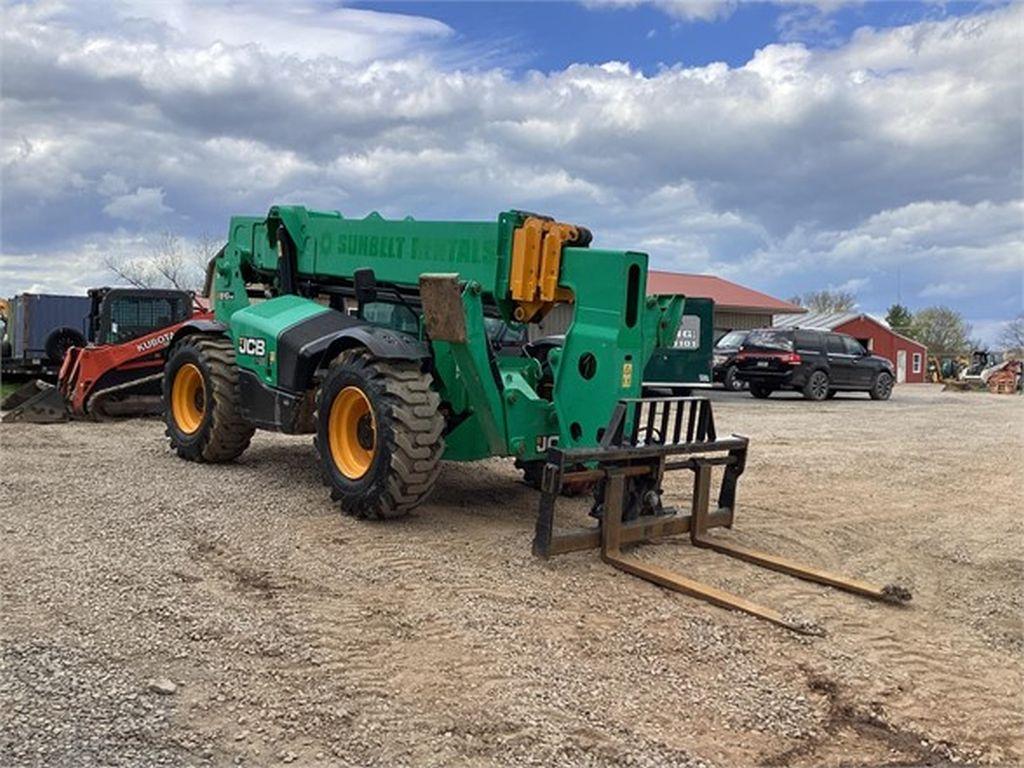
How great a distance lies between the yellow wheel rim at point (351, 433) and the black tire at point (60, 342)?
17973 millimetres

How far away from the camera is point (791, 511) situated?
26.9ft

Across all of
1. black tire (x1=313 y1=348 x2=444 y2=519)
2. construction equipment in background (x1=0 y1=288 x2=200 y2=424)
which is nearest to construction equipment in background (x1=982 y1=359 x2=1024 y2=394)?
construction equipment in background (x1=0 y1=288 x2=200 y2=424)

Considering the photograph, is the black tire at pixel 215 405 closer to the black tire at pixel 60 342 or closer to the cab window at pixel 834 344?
the black tire at pixel 60 342

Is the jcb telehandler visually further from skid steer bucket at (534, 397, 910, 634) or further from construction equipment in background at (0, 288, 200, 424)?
construction equipment in background at (0, 288, 200, 424)

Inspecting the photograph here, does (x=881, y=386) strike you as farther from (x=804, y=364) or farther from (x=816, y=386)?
(x=804, y=364)

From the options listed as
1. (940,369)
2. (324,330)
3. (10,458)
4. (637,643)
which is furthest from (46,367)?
(940,369)

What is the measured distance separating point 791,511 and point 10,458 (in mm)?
7669

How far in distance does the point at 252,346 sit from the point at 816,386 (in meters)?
17.0

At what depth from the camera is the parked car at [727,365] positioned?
23.2 metres

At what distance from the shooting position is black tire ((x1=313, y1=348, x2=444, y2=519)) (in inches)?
255

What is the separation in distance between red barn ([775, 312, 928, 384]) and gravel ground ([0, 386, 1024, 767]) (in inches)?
1511

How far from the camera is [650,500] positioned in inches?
250

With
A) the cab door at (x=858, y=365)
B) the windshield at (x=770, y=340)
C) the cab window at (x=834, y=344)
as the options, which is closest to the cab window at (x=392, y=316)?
the windshield at (x=770, y=340)

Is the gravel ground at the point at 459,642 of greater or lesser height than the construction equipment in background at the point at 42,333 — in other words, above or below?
below
